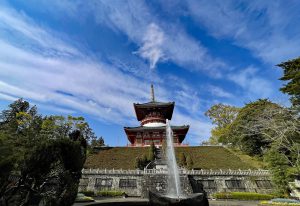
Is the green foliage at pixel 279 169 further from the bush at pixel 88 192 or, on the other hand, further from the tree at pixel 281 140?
the bush at pixel 88 192

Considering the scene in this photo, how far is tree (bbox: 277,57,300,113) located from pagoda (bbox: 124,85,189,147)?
21607 mm

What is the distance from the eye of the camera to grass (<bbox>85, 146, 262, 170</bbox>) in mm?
30078

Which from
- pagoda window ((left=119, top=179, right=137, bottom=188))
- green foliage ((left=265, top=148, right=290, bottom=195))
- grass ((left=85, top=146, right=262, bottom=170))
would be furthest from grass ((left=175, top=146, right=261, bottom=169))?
pagoda window ((left=119, top=179, right=137, bottom=188))

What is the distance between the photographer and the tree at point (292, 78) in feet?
80.5

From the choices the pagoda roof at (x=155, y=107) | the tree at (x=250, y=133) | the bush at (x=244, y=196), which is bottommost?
the bush at (x=244, y=196)

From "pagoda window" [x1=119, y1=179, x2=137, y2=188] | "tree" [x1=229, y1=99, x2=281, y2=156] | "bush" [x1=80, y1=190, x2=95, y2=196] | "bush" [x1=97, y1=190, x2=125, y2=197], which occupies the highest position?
"tree" [x1=229, y1=99, x2=281, y2=156]

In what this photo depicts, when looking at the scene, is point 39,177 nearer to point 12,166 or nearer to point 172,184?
point 12,166

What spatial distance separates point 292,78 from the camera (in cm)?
2572

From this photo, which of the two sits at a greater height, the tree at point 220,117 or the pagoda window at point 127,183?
the tree at point 220,117

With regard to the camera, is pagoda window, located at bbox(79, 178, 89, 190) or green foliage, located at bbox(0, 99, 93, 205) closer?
green foliage, located at bbox(0, 99, 93, 205)

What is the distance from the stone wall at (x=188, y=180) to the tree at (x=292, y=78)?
35.3 ft

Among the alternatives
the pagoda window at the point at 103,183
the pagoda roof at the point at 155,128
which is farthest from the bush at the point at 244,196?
the pagoda roof at the point at 155,128

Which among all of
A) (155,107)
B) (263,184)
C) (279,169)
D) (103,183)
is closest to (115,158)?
(103,183)

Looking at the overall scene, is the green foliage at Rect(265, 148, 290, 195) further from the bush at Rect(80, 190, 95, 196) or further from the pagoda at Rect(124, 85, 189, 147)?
the pagoda at Rect(124, 85, 189, 147)
